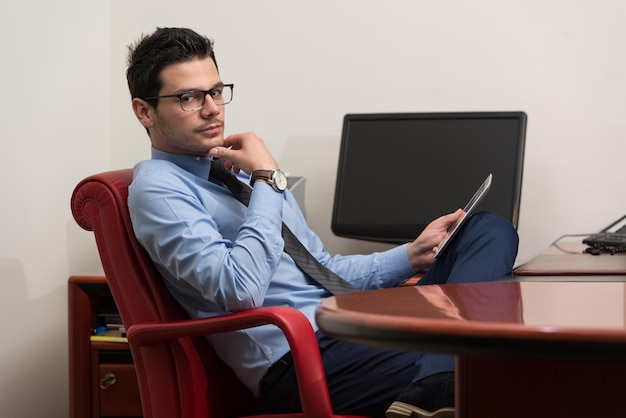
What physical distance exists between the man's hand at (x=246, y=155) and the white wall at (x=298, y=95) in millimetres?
984

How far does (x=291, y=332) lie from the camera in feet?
4.99

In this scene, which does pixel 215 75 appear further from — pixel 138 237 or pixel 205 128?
pixel 138 237

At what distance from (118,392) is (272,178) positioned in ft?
3.30

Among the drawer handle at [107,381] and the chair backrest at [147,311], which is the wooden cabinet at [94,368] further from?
the chair backrest at [147,311]

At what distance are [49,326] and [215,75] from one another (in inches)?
52.0

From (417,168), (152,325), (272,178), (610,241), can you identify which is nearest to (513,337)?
(152,325)

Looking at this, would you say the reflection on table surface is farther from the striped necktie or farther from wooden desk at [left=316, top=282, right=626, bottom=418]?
the striped necktie

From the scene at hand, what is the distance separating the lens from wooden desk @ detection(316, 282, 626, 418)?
30.1 inches

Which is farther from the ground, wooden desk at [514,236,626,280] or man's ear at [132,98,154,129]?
man's ear at [132,98,154,129]

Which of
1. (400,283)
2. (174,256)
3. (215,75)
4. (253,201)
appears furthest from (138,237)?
(400,283)

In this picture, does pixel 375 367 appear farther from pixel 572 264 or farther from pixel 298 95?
Answer: pixel 298 95

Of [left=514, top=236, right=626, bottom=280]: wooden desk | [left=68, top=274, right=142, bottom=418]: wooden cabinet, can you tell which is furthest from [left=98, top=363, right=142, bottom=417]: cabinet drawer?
[left=514, top=236, right=626, bottom=280]: wooden desk

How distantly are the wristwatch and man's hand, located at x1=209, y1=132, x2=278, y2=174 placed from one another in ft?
0.05

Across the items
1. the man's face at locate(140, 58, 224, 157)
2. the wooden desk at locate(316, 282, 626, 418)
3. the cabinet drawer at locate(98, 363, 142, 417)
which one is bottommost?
the cabinet drawer at locate(98, 363, 142, 417)
